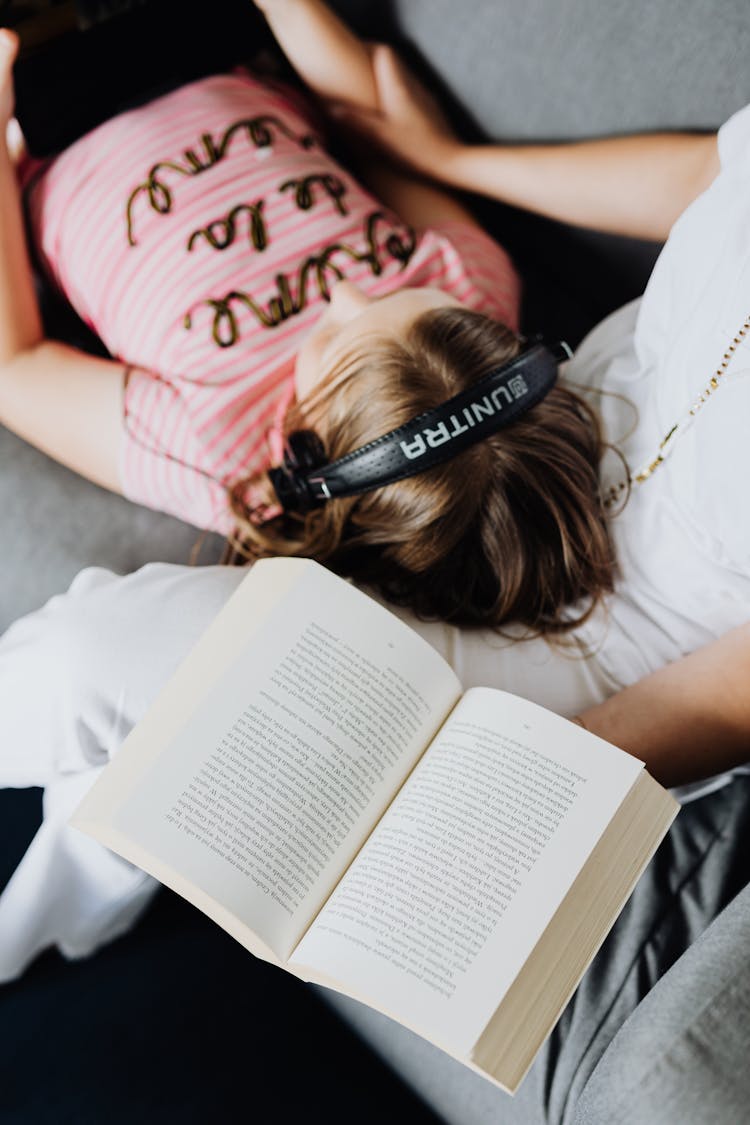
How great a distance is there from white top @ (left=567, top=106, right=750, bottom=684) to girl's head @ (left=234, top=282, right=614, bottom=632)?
0.11ft

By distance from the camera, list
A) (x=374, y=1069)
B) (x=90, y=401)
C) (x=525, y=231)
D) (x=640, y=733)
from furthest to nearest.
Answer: (x=525, y=231), (x=90, y=401), (x=374, y=1069), (x=640, y=733)

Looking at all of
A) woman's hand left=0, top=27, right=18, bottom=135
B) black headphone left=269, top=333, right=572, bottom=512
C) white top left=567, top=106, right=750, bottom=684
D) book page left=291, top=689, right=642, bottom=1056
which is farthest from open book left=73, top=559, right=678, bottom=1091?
woman's hand left=0, top=27, right=18, bottom=135

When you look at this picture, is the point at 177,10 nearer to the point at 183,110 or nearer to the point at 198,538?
the point at 183,110

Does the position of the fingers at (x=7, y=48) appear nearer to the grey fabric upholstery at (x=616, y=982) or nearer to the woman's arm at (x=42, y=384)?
the woman's arm at (x=42, y=384)

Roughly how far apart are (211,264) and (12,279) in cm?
21

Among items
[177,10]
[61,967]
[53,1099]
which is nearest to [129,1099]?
[53,1099]

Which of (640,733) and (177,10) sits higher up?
(177,10)

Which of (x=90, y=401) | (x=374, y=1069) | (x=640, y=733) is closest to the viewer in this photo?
(x=640, y=733)

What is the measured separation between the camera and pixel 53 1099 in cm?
73

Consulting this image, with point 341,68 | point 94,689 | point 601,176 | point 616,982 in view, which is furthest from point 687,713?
point 341,68

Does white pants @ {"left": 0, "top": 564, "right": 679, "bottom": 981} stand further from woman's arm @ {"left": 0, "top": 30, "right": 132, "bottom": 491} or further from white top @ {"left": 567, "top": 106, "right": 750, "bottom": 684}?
woman's arm @ {"left": 0, "top": 30, "right": 132, "bottom": 491}

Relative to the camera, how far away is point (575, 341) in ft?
3.51

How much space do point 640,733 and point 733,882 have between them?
164mm

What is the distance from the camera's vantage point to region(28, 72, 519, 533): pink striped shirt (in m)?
0.90
